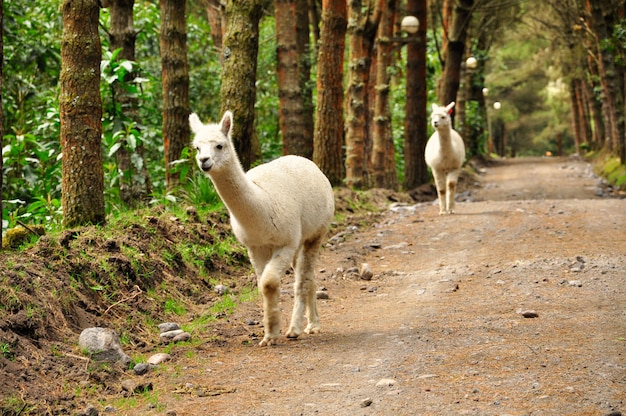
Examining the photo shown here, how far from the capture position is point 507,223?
570 inches

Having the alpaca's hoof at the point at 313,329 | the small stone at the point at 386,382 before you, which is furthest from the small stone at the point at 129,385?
the alpaca's hoof at the point at 313,329

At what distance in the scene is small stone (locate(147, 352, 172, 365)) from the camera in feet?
21.5

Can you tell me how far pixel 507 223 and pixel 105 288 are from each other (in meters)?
8.50

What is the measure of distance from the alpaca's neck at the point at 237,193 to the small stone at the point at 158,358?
125 cm

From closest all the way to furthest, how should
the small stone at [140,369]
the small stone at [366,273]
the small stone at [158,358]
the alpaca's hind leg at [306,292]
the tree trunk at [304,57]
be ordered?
the small stone at [140,369] < the small stone at [158,358] < the alpaca's hind leg at [306,292] < the small stone at [366,273] < the tree trunk at [304,57]

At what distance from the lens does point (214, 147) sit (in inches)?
264

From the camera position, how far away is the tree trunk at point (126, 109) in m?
11.4

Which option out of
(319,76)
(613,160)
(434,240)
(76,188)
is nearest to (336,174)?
(319,76)

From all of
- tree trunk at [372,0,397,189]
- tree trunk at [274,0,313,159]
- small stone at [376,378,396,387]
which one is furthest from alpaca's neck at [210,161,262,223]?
tree trunk at [372,0,397,189]

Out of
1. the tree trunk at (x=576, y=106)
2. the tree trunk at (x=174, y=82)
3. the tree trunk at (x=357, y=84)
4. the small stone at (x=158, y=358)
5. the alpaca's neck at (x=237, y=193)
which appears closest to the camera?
the small stone at (x=158, y=358)

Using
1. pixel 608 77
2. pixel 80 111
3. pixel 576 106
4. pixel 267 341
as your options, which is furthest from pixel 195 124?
pixel 576 106

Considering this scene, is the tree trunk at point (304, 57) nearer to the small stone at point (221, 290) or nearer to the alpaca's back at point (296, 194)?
the small stone at point (221, 290)

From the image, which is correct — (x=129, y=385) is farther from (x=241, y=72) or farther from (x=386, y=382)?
(x=241, y=72)

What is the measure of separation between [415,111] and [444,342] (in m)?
16.7
